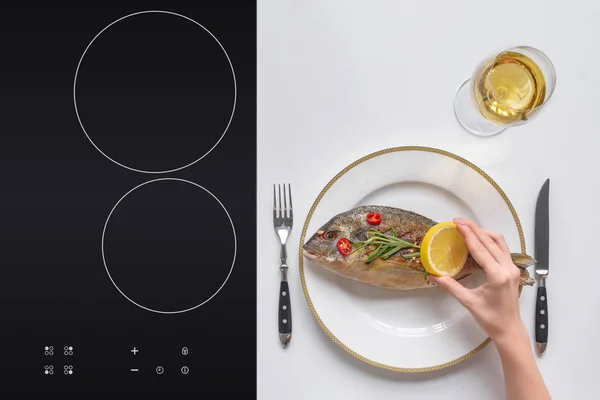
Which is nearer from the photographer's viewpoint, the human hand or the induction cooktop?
the human hand

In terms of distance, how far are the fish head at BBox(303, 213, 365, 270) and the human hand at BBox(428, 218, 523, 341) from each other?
14cm

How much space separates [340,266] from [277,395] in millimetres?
274

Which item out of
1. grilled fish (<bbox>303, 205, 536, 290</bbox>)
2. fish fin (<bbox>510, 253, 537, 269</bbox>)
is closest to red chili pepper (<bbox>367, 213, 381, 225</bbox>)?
grilled fish (<bbox>303, 205, 536, 290</bbox>)

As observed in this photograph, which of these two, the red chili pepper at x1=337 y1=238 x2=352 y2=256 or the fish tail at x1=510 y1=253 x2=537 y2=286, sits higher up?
the red chili pepper at x1=337 y1=238 x2=352 y2=256

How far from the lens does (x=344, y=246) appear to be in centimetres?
88

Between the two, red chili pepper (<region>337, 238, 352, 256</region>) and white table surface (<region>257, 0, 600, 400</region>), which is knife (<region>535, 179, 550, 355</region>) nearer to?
white table surface (<region>257, 0, 600, 400</region>)

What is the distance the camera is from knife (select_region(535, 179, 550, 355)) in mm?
934

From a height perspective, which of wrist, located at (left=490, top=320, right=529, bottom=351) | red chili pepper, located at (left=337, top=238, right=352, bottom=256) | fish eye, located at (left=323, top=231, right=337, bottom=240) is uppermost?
fish eye, located at (left=323, top=231, right=337, bottom=240)

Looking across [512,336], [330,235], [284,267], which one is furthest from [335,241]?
[512,336]

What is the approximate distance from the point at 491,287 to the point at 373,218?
221 millimetres

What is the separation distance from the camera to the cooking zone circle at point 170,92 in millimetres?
949

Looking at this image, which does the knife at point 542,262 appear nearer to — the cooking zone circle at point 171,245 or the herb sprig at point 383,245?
the herb sprig at point 383,245

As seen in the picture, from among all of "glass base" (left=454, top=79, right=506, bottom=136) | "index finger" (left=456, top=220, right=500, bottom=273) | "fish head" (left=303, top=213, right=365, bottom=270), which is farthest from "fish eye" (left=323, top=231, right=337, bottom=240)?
"glass base" (left=454, top=79, right=506, bottom=136)

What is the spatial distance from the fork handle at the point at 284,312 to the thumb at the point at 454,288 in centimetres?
26
